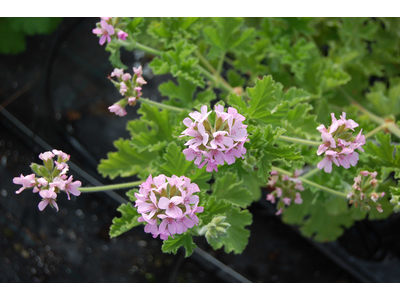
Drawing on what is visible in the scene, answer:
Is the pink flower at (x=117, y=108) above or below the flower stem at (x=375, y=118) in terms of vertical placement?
above

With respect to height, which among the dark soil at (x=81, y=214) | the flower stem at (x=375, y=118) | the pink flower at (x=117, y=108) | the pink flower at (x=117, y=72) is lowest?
the dark soil at (x=81, y=214)

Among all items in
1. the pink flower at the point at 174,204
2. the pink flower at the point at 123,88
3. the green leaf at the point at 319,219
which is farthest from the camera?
the green leaf at the point at 319,219

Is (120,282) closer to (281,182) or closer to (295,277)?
(295,277)

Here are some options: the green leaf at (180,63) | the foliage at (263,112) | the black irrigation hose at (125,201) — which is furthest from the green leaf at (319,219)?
the green leaf at (180,63)

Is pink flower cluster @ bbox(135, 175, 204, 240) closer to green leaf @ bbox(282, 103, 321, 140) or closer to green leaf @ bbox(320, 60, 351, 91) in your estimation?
green leaf @ bbox(282, 103, 321, 140)

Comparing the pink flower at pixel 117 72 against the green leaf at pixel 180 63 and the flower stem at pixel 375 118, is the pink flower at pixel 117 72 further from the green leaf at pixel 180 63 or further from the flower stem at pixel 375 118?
the flower stem at pixel 375 118

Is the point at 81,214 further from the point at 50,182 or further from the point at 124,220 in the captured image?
the point at 50,182

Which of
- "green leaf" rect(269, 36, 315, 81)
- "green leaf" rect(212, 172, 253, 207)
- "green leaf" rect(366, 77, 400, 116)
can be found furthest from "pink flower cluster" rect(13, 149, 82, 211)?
"green leaf" rect(366, 77, 400, 116)
